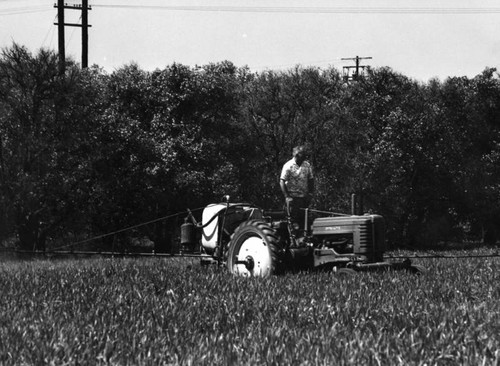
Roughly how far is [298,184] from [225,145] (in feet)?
84.6

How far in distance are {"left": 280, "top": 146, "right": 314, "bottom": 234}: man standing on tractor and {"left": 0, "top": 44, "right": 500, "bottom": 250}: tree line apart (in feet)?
60.8

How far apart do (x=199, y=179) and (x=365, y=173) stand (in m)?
9.62

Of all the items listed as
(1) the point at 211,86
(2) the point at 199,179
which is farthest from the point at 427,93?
(2) the point at 199,179

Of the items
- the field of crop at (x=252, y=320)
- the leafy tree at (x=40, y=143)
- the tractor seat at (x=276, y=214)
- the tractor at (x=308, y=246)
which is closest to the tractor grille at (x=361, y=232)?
the tractor at (x=308, y=246)

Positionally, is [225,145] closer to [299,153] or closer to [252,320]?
[299,153]

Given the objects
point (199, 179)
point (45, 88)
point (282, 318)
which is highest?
point (45, 88)

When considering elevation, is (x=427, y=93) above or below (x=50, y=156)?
above

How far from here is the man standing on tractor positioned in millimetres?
14812

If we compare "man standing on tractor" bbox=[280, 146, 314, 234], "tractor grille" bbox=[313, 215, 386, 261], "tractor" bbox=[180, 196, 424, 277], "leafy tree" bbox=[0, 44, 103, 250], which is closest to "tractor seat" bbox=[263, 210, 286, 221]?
"tractor" bbox=[180, 196, 424, 277]

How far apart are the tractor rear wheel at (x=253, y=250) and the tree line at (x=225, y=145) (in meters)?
18.1

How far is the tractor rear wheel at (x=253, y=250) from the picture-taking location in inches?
550

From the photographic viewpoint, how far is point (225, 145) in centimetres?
4053

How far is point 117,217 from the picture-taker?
37.8m

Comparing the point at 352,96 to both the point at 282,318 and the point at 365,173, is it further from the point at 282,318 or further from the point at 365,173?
the point at 282,318
